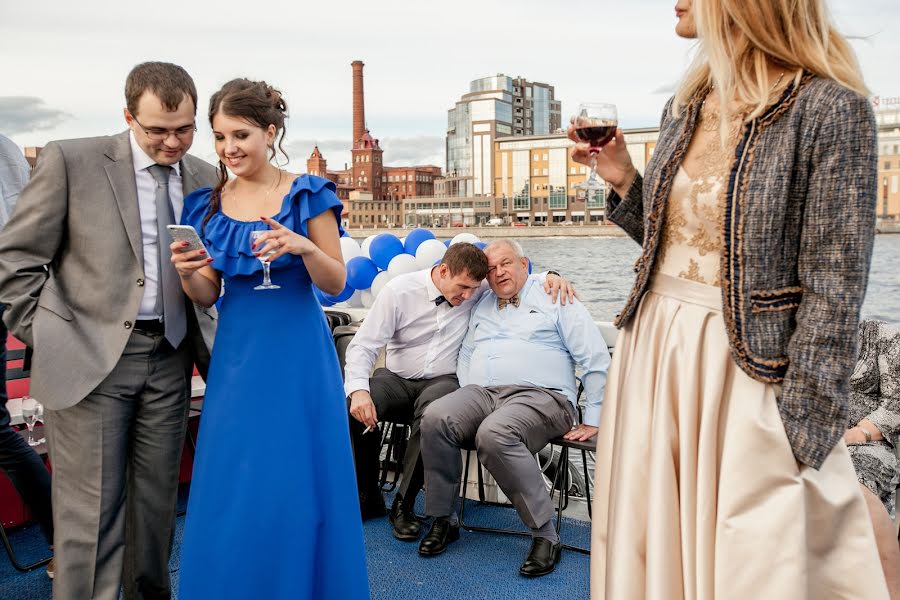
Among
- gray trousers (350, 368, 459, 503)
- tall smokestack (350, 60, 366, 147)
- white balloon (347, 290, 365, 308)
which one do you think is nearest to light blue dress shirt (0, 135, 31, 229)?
gray trousers (350, 368, 459, 503)

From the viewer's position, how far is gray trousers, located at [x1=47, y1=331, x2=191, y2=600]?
6.68 ft

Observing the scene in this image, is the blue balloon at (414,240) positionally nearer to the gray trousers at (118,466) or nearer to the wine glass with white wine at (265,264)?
the gray trousers at (118,466)

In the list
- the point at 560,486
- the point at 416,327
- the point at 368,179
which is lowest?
the point at 560,486

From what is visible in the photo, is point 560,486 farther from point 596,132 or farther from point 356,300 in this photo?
point 356,300

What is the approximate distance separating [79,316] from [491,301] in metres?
1.85

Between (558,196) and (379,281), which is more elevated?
(558,196)

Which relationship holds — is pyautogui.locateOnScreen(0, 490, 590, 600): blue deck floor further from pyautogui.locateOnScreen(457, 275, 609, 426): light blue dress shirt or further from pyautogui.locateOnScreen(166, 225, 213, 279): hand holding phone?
pyautogui.locateOnScreen(166, 225, 213, 279): hand holding phone

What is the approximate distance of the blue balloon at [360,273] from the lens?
208 inches

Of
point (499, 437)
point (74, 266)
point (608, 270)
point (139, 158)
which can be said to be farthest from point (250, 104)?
point (608, 270)

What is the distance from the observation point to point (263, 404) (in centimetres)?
Answer: 206

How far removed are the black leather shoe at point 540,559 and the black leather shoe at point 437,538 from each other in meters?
0.35

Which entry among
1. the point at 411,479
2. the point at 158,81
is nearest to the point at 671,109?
the point at 158,81

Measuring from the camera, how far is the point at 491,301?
3.48 meters

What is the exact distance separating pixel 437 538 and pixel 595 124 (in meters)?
2.08
